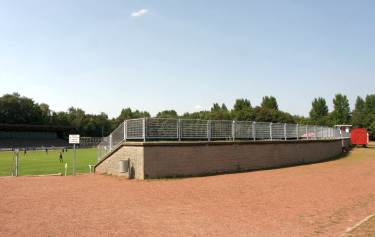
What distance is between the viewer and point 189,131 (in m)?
20.5

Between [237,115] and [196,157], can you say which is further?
[237,115]

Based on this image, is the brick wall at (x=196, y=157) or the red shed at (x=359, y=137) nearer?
the brick wall at (x=196, y=157)

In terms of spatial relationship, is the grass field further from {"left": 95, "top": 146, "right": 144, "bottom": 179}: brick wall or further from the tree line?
the tree line

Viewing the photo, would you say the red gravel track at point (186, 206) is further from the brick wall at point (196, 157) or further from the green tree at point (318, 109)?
the green tree at point (318, 109)

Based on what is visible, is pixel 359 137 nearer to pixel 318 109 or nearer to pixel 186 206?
pixel 186 206

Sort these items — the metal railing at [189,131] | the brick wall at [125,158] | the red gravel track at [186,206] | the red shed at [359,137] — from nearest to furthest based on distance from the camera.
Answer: the red gravel track at [186,206] < the brick wall at [125,158] < the metal railing at [189,131] < the red shed at [359,137]

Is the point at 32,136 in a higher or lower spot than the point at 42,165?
higher

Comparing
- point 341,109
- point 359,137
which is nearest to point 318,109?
point 341,109

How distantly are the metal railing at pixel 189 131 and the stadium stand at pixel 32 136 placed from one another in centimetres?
7669

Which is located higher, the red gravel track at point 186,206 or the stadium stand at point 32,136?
the stadium stand at point 32,136

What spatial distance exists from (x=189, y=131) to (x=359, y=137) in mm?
39712

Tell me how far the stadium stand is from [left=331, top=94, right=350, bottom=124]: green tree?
248ft

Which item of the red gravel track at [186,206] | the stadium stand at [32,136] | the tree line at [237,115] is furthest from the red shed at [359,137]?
the stadium stand at [32,136]

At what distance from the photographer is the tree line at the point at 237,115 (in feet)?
363
